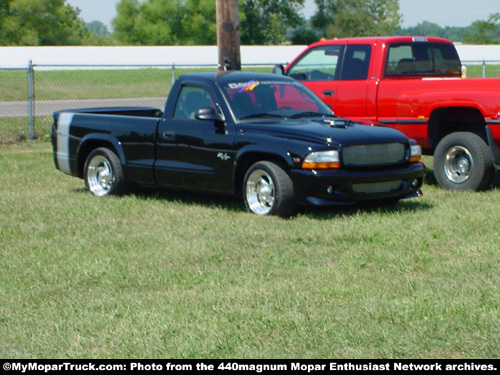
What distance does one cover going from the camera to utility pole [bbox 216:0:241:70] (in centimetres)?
1295

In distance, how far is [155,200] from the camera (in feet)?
32.7

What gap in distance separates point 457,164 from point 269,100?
115 inches

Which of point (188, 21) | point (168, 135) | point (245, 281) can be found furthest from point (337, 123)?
point (188, 21)

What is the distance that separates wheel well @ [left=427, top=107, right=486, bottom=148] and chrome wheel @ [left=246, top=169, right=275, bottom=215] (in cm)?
304

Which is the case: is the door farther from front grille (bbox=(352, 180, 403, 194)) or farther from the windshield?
front grille (bbox=(352, 180, 403, 194))

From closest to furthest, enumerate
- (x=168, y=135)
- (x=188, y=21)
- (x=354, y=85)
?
(x=168, y=135)
(x=354, y=85)
(x=188, y=21)

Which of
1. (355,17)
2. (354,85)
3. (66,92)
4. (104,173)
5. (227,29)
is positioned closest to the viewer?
(104,173)

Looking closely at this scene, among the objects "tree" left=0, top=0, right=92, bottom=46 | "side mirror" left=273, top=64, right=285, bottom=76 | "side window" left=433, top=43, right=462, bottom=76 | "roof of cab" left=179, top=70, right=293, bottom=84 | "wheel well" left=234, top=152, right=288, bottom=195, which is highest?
"tree" left=0, top=0, right=92, bottom=46

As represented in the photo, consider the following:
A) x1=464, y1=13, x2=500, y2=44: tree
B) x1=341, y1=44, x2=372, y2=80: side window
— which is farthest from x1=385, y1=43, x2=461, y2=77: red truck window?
x1=464, y1=13, x2=500, y2=44: tree

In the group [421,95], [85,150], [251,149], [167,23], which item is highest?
[167,23]

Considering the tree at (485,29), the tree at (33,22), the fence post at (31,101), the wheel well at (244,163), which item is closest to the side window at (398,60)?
the wheel well at (244,163)

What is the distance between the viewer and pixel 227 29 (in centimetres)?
1306

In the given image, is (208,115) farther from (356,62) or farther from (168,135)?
(356,62)

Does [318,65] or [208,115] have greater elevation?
[318,65]
